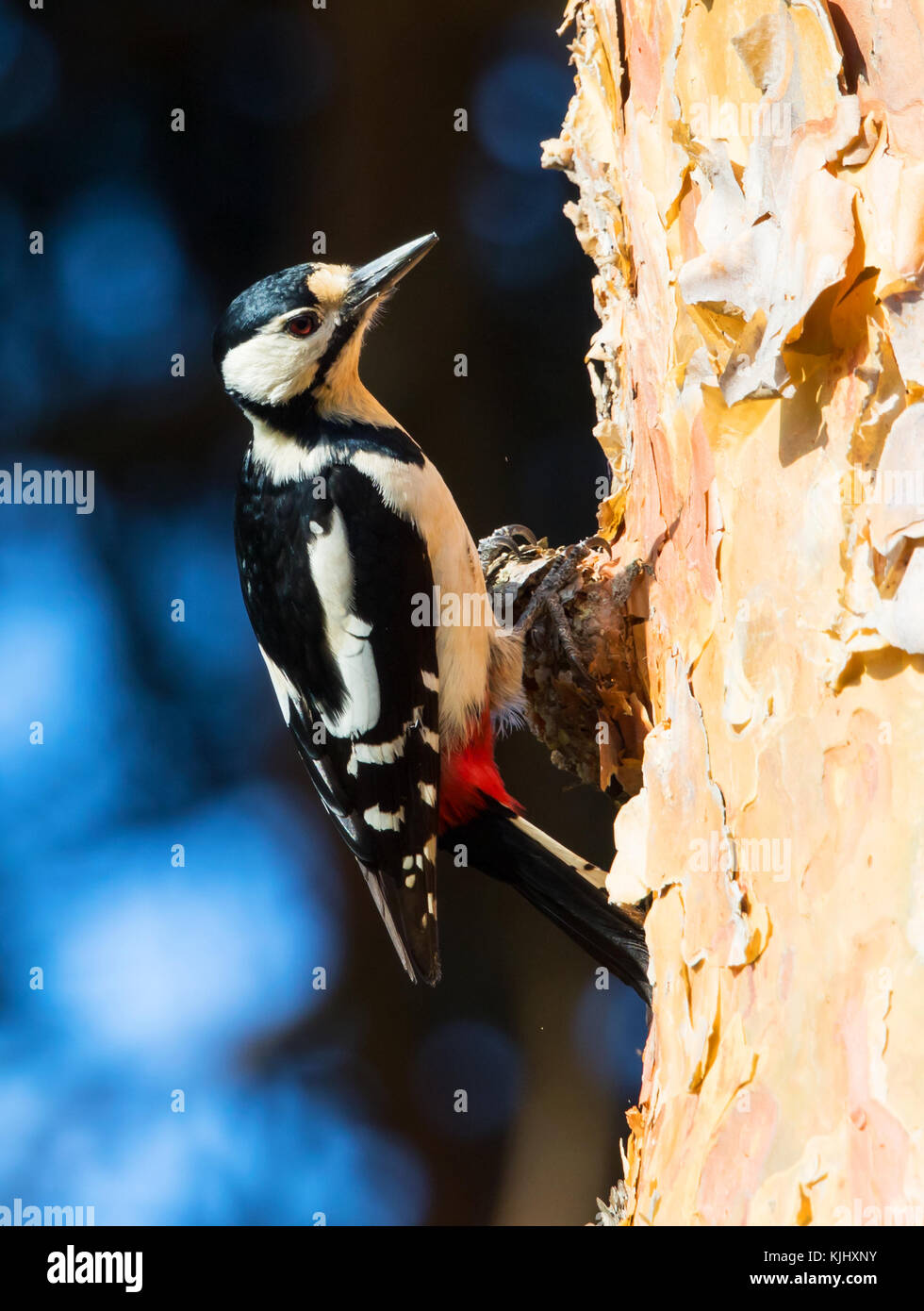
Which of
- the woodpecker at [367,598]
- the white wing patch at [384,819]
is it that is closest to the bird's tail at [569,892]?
the woodpecker at [367,598]

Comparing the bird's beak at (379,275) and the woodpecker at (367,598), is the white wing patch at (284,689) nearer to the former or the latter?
the woodpecker at (367,598)

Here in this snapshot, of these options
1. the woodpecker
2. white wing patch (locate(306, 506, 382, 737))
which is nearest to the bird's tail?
the woodpecker

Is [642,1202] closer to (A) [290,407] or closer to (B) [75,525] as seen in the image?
(A) [290,407]

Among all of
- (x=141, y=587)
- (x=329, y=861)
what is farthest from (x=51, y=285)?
(x=329, y=861)

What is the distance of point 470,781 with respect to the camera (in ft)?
4.89

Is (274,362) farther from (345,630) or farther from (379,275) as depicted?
(345,630)

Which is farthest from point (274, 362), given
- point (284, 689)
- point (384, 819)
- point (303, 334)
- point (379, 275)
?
point (384, 819)

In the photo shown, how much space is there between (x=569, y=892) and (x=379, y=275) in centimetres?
82

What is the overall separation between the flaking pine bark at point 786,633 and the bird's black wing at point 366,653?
414 millimetres

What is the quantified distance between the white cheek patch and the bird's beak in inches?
1.7

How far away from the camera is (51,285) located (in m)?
1.80

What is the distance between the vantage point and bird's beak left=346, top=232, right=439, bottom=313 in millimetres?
1364

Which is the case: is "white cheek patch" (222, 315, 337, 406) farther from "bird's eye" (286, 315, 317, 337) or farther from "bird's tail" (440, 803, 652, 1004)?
"bird's tail" (440, 803, 652, 1004)

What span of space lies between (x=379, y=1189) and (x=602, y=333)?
54.7 inches
